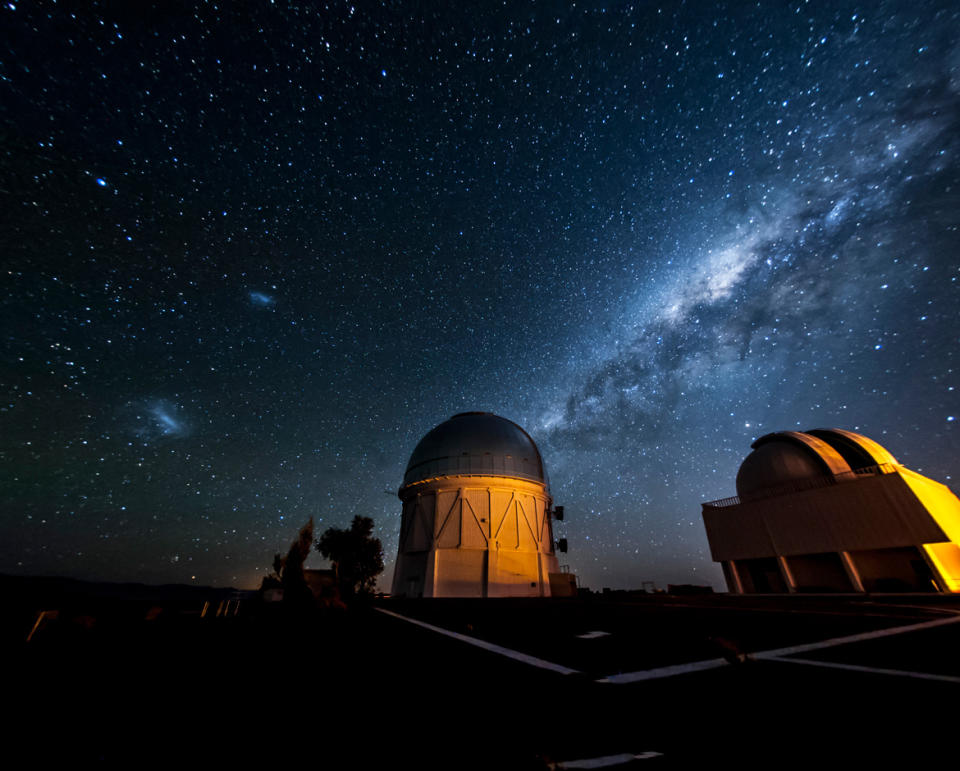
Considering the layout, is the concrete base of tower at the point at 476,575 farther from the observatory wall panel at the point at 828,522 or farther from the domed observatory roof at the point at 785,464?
the domed observatory roof at the point at 785,464

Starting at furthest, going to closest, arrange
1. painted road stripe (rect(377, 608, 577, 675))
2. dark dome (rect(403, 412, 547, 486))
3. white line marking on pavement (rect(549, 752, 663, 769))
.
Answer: dark dome (rect(403, 412, 547, 486)) < painted road stripe (rect(377, 608, 577, 675)) < white line marking on pavement (rect(549, 752, 663, 769))

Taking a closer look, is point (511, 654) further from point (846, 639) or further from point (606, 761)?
point (846, 639)

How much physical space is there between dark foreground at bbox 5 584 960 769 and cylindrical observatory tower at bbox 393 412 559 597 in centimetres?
2226

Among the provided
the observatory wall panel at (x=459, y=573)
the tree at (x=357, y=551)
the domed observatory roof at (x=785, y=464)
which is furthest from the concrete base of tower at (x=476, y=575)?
the domed observatory roof at (x=785, y=464)

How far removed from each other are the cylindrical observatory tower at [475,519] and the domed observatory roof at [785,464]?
16.5 meters

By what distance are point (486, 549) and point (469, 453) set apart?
713cm

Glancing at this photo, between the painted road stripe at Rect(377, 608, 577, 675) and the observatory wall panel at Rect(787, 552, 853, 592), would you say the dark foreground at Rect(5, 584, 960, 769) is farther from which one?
the observatory wall panel at Rect(787, 552, 853, 592)

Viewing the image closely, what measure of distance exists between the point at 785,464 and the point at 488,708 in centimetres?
3472

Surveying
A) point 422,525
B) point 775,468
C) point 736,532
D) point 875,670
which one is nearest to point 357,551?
point 422,525

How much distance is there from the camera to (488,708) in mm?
2193

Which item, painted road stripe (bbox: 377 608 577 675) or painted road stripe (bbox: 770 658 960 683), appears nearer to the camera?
painted road stripe (bbox: 770 658 960 683)

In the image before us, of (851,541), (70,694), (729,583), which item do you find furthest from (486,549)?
(70,694)

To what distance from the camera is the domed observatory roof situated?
26.0 m

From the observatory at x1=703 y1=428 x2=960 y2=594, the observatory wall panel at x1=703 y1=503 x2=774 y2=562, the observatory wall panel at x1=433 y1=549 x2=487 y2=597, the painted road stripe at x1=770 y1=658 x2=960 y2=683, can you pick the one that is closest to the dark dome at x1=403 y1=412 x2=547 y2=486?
the observatory wall panel at x1=433 y1=549 x2=487 y2=597
